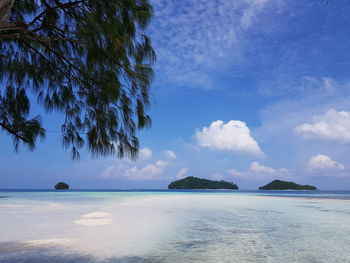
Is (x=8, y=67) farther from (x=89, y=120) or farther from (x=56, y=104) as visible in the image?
(x=89, y=120)

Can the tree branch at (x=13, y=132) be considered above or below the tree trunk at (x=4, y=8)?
below

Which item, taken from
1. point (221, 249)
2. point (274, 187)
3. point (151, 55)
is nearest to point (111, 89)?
point (151, 55)

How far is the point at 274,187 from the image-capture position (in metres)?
73.1

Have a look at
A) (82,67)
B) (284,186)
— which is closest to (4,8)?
(82,67)

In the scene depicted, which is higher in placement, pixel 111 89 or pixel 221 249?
pixel 111 89

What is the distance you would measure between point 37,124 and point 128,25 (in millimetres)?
1091

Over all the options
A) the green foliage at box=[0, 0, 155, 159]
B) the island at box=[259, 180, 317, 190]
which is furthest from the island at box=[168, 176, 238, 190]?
the green foliage at box=[0, 0, 155, 159]

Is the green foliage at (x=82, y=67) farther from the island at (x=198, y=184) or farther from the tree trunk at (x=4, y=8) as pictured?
the island at (x=198, y=184)

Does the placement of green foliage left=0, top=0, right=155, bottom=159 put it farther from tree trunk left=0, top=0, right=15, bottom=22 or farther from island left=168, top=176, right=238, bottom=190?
island left=168, top=176, right=238, bottom=190

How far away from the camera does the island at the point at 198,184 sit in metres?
83.9

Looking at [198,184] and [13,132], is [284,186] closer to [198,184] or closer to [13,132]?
[198,184]

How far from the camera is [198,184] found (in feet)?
277

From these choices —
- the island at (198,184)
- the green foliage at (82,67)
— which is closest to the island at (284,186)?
the island at (198,184)

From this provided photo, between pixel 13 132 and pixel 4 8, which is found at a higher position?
pixel 4 8
